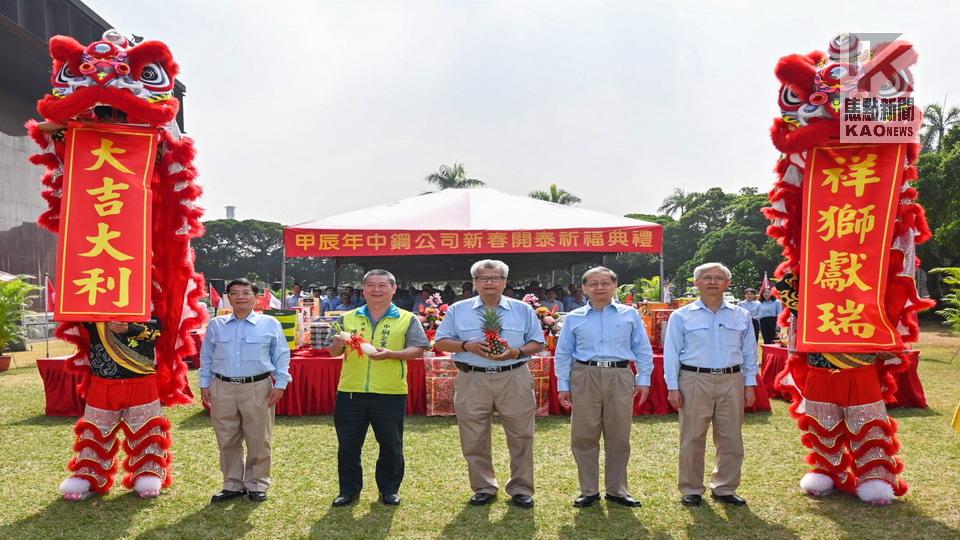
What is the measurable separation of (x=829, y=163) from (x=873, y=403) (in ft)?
4.38

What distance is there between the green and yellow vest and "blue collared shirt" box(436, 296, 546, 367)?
225mm

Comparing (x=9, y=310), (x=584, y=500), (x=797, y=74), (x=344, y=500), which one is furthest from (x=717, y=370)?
(x=9, y=310)

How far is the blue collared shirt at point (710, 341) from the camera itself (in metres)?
3.56

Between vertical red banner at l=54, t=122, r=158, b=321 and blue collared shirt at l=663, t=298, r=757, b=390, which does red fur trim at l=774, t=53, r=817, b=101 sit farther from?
vertical red banner at l=54, t=122, r=158, b=321

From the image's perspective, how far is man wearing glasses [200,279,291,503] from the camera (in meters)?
3.70

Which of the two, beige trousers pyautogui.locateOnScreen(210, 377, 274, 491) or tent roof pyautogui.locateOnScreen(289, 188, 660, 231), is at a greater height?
tent roof pyautogui.locateOnScreen(289, 188, 660, 231)

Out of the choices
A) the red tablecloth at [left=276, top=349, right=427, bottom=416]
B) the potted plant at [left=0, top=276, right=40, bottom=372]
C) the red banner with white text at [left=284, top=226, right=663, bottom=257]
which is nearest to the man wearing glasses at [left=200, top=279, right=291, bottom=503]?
the red tablecloth at [left=276, top=349, right=427, bottom=416]

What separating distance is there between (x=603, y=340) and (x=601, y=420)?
1.42 ft

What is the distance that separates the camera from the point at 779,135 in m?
3.92

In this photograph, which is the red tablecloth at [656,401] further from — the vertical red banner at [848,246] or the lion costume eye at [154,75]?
the lion costume eye at [154,75]

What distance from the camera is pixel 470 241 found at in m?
8.72

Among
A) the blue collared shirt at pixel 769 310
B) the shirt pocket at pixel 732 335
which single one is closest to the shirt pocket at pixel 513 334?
the shirt pocket at pixel 732 335

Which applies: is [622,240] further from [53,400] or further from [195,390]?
[53,400]

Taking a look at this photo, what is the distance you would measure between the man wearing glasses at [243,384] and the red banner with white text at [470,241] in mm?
4511
